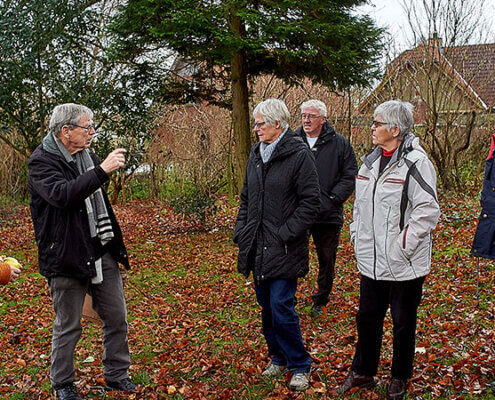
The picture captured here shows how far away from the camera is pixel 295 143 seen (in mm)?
4094

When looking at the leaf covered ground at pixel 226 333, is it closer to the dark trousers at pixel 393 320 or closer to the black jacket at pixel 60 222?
the dark trousers at pixel 393 320

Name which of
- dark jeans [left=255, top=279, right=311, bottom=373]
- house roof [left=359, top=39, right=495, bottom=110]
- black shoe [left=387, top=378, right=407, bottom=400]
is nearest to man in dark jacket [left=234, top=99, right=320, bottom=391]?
dark jeans [left=255, top=279, right=311, bottom=373]

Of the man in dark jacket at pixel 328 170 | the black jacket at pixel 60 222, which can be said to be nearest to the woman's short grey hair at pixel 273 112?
the black jacket at pixel 60 222

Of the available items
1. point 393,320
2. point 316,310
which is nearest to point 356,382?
point 393,320

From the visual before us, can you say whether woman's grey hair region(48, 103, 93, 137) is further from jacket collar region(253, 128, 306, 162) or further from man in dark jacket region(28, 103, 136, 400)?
jacket collar region(253, 128, 306, 162)

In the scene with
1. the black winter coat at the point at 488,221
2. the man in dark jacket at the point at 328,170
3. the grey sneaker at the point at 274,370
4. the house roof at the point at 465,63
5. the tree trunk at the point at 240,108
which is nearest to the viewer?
the grey sneaker at the point at 274,370

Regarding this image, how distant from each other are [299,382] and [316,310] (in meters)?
1.88

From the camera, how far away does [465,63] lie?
12.6m

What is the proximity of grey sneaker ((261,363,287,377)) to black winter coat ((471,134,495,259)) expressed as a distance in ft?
6.45

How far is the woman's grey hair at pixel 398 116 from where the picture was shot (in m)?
3.65

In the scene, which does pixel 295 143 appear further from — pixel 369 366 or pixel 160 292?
pixel 160 292

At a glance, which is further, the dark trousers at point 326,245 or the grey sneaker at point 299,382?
the dark trousers at point 326,245

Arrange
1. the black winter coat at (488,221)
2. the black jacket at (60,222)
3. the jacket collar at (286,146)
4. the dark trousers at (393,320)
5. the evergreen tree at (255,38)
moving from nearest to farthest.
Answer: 1. the dark trousers at (393,320)
2. the black jacket at (60,222)
3. the jacket collar at (286,146)
4. the black winter coat at (488,221)
5. the evergreen tree at (255,38)

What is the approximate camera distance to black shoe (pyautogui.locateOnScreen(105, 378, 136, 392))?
4176mm
